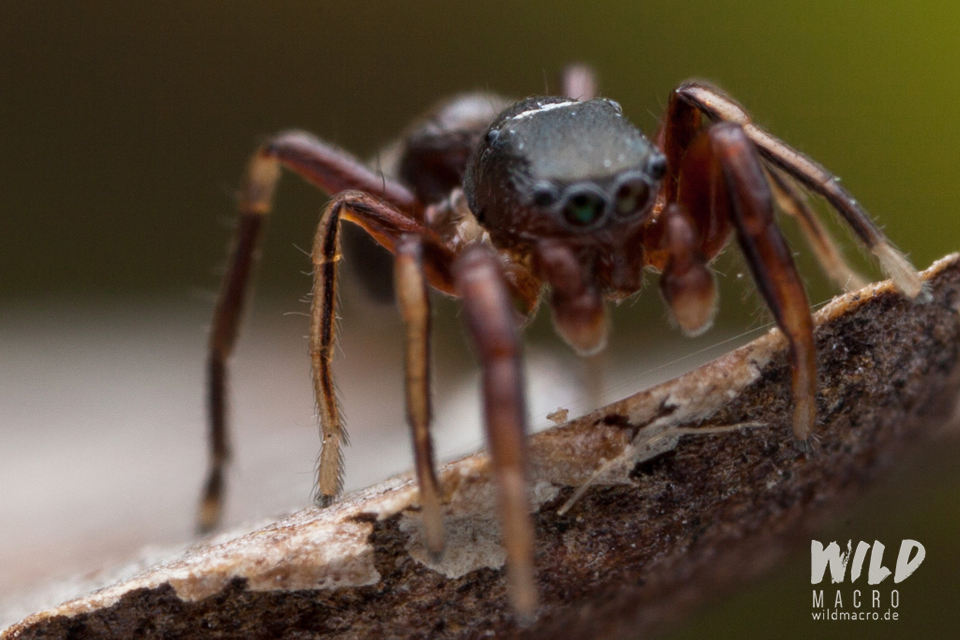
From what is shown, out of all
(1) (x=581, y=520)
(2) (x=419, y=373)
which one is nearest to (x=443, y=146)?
(2) (x=419, y=373)

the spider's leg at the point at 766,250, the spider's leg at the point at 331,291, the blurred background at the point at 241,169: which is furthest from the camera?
the blurred background at the point at 241,169

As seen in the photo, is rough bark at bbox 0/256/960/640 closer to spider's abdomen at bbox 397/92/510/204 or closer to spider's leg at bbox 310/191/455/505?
spider's leg at bbox 310/191/455/505

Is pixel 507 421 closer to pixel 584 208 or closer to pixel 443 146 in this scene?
pixel 584 208

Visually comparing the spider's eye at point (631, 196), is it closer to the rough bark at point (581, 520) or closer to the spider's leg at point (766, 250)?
the spider's leg at point (766, 250)

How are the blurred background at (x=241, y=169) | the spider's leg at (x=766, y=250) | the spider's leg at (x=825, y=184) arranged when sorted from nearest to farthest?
the spider's leg at (x=766, y=250) → the spider's leg at (x=825, y=184) → the blurred background at (x=241, y=169)

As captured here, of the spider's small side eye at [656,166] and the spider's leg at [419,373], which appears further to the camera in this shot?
the spider's small side eye at [656,166]

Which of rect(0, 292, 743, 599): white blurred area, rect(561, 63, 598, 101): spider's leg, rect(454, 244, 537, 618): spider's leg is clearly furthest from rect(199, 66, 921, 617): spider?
rect(561, 63, 598, 101): spider's leg

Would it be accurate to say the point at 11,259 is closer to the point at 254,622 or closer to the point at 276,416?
the point at 276,416

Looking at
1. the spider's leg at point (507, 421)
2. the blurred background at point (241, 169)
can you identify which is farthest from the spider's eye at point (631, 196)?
the blurred background at point (241, 169)
